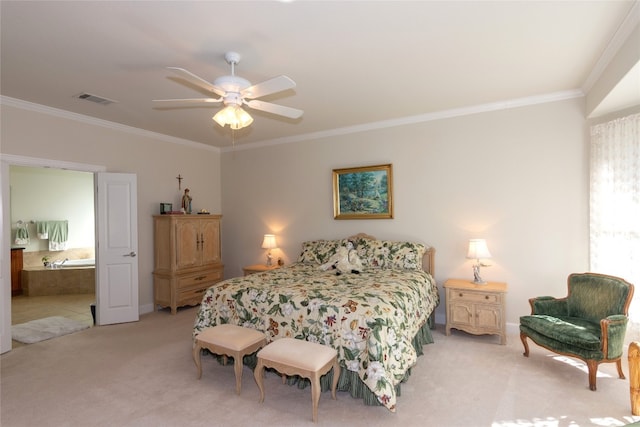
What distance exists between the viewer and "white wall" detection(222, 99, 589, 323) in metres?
4.03

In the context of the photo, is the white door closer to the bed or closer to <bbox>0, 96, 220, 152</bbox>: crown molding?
<bbox>0, 96, 220, 152</bbox>: crown molding

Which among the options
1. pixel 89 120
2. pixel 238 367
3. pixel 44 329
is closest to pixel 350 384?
pixel 238 367

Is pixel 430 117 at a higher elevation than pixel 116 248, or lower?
higher

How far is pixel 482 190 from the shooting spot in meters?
4.48

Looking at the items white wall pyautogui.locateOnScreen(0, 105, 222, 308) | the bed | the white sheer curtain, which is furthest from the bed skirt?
white wall pyautogui.locateOnScreen(0, 105, 222, 308)

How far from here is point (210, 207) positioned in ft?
21.8

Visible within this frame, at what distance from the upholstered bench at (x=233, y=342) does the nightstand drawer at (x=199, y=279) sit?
99.2 inches

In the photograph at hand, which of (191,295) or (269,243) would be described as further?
(269,243)

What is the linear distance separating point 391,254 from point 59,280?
22.5 feet

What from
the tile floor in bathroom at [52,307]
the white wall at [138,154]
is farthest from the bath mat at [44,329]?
the white wall at [138,154]

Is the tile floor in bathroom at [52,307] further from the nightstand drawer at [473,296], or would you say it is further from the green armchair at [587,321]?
the green armchair at [587,321]

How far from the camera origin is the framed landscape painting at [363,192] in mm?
5145

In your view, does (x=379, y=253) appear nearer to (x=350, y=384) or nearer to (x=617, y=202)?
(x=350, y=384)

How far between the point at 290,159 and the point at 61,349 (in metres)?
4.24
